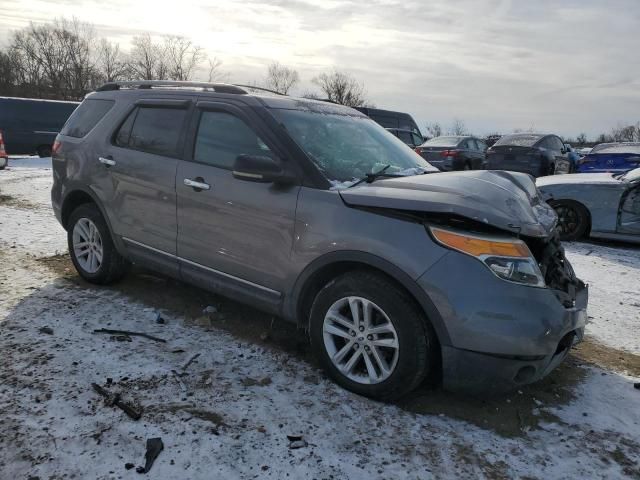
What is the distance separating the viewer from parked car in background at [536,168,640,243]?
689 centimetres

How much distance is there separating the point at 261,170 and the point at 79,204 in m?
2.51

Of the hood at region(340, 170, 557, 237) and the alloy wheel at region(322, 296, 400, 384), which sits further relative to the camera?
the alloy wheel at region(322, 296, 400, 384)

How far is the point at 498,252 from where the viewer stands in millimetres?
2533

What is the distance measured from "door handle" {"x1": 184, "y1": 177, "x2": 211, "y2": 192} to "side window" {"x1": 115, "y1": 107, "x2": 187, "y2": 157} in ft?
1.07

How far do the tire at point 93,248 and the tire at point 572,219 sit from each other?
6142mm

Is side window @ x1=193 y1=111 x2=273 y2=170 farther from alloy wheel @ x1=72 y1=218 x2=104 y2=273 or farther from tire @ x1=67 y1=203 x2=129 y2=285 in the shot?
alloy wheel @ x1=72 y1=218 x2=104 y2=273

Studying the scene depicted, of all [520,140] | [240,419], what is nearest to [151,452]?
[240,419]

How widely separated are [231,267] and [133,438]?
128 cm

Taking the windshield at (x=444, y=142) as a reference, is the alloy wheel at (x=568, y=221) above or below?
below

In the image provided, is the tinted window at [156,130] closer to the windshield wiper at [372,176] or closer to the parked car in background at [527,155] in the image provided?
the windshield wiper at [372,176]

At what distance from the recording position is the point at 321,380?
3.07 m

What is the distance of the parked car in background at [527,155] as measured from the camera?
13281 mm

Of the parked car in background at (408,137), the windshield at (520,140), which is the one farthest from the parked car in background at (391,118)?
the windshield at (520,140)

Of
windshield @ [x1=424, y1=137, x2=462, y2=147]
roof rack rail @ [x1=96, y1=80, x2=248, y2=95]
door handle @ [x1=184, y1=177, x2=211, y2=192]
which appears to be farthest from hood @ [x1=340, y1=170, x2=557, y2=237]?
windshield @ [x1=424, y1=137, x2=462, y2=147]
